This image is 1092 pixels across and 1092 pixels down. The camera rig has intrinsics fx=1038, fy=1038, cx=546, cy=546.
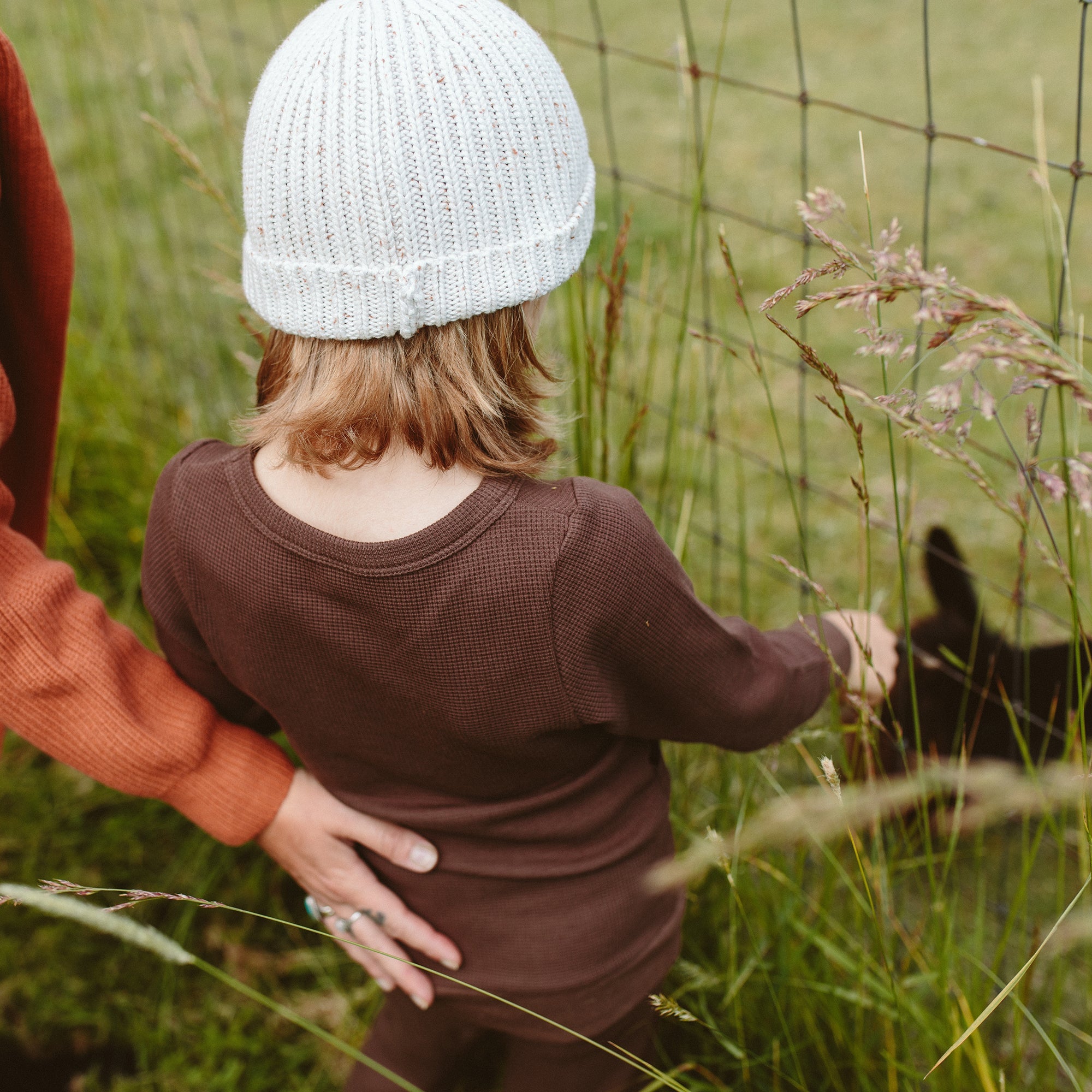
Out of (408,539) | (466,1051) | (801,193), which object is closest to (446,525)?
(408,539)

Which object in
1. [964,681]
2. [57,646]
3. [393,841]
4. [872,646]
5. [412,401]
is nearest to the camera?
[412,401]

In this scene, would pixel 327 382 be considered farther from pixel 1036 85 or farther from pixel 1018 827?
pixel 1018 827

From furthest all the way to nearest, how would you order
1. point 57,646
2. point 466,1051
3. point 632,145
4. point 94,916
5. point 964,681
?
point 632,145, point 964,681, point 466,1051, point 57,646, point 94,916

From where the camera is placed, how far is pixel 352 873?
52.1 inches

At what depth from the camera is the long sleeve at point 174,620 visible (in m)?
1.16

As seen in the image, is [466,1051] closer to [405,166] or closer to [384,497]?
[384,497]

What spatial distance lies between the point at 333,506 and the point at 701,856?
0.55 meters

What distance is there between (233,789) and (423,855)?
0.85ft

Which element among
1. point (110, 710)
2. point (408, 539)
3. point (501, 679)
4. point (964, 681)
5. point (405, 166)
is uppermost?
point (405, 166)

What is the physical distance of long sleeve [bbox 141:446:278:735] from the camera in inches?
45.5

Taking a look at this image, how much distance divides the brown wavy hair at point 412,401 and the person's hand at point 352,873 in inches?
19.9

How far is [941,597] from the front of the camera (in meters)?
1.91

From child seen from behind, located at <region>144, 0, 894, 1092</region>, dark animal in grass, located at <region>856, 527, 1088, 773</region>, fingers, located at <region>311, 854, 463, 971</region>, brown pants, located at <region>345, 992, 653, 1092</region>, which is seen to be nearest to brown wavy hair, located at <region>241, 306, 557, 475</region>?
child seen from behind, located at <region>144, 0, 894, 1092</region>

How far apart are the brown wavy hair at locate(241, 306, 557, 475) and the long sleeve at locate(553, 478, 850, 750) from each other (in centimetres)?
11
